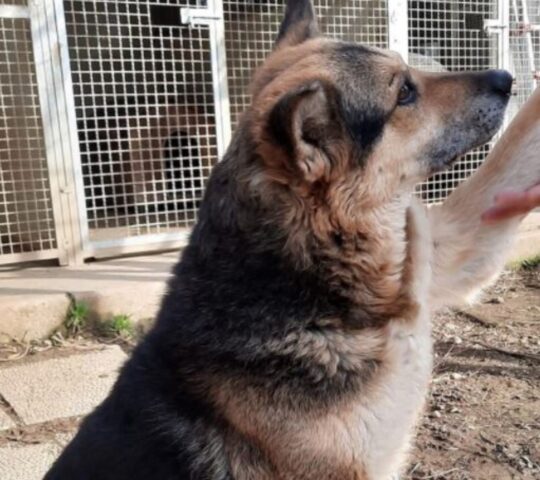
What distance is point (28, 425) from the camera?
332cm

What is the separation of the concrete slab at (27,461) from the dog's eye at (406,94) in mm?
2220

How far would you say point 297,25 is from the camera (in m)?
2.71

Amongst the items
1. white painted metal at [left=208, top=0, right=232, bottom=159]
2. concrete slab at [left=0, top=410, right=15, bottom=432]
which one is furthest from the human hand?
white painted metal at [left=208, top=0, right=232, bottom=159]

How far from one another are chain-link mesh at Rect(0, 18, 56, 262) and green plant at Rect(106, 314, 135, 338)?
108 centimetres

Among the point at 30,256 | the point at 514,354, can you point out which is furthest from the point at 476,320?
the point at 30,256

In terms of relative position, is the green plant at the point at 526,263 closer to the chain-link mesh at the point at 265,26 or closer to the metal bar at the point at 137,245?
the chain-link mesh at the point at 265,26

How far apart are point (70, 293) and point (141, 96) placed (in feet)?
6.08

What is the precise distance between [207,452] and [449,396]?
1875mm

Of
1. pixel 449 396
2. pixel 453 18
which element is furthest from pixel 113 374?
pixel 453 18

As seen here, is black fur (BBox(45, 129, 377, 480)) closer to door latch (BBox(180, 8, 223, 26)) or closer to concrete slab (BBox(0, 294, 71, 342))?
concrete slab (BBox(0, 294, 71, 342))

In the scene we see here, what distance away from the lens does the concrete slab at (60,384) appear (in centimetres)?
347

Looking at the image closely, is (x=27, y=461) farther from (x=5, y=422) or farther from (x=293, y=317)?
(x=293, y=317)

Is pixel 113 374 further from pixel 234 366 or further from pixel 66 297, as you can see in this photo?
pixel 234 366

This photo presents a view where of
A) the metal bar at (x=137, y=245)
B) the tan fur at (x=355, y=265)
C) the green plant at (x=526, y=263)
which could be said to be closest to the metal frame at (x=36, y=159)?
the metal bar at (x=137, y=245)
